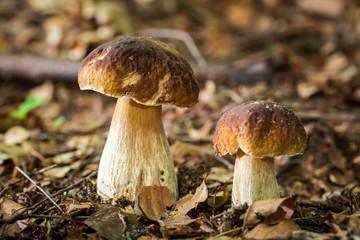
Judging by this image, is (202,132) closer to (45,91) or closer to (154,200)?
(154,200)

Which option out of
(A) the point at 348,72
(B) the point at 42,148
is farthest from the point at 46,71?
(A) the point at 348,72

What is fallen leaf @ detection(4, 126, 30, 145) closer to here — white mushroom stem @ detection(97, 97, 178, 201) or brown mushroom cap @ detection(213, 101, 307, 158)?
white mushroom stem @ detection(97, 97, 178, 201)

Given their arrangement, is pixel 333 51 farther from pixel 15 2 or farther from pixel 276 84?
pixel 15 2

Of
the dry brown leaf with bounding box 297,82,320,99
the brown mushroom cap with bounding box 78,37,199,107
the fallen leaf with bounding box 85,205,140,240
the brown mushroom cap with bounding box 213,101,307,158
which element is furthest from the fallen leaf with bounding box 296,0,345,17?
the fallen leaf with bounding box 85,205,140,240

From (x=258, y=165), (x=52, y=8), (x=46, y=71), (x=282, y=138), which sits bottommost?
(x=258, y=165)

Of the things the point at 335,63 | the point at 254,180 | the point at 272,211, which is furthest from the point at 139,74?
the point at 335,63

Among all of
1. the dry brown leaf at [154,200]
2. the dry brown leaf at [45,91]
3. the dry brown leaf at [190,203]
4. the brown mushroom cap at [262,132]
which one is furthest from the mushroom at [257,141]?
the dry brown leaf at [45,91]

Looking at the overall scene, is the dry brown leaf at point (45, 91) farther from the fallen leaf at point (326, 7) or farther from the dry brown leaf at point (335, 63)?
the fallen leaf at point (326, 7)

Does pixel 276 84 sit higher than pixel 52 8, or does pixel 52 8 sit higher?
pixel 52 8
